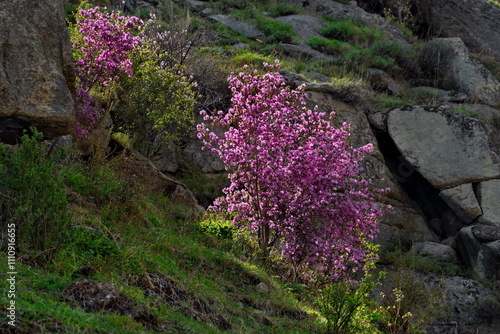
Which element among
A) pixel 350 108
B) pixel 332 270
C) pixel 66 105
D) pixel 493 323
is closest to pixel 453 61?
pixel 350 108

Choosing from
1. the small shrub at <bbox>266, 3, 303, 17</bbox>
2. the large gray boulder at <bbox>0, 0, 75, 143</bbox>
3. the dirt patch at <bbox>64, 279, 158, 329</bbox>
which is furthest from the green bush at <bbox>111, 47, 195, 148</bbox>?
the small shrub at <bbox>266, 3, 303, 17</bbox>

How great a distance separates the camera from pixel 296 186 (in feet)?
25.6

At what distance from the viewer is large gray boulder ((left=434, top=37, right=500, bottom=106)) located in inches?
611

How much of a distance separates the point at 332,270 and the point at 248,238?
4.50 feet

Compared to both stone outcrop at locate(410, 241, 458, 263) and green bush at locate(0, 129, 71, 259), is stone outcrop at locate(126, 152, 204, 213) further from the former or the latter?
stone outcrop at locate(410, 241, 458, 263)

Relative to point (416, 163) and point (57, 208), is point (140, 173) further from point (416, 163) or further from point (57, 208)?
point (416, 163)

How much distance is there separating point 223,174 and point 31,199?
685 centimetres

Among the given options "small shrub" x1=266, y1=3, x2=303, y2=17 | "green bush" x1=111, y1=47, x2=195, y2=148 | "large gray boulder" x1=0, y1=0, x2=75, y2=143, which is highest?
"large gray boulder" x1=0, y1=0, x2=75, y2=143

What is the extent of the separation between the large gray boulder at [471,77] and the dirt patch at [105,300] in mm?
13888

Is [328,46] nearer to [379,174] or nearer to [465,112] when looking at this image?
[465,112]

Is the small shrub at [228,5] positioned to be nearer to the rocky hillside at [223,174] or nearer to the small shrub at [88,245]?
the rocky hillside at [223,174]

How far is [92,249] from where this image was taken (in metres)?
4.73

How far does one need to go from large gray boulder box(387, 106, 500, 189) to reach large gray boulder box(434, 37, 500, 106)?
3173mm

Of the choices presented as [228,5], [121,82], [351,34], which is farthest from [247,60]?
[228,5]
